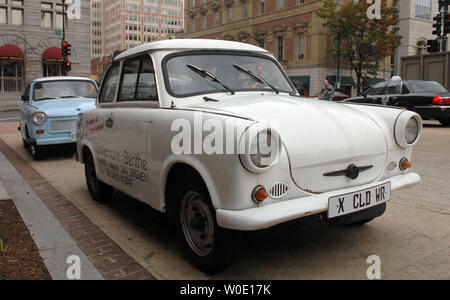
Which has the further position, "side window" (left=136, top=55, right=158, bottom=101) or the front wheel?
"side window" (left=136, top=55, right=158, bottom=101)

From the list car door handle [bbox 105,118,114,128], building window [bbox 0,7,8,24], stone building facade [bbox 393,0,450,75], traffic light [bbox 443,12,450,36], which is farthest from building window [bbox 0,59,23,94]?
stone building facade [bbox 393,0,450,75]

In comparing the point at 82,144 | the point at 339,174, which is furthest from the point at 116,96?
the point at 339,174

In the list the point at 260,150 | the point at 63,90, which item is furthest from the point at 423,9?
the point at 260,150

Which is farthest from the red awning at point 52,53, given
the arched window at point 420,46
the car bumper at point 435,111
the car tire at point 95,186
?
the arched window at point 420,46

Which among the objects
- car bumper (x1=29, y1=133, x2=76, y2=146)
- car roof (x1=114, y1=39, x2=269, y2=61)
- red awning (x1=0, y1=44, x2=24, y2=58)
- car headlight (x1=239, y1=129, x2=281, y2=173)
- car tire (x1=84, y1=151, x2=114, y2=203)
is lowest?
car tire (x1=84, y1=151, x2=114, y2=203)

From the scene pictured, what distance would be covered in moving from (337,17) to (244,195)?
38550 millimetres

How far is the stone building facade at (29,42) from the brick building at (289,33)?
20.2 meters

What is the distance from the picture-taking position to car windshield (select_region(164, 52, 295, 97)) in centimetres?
366

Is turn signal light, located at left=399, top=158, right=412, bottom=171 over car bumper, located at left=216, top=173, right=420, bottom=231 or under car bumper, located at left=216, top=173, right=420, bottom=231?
over

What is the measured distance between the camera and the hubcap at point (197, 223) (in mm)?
2967

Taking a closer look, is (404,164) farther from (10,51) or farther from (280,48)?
(280,48)

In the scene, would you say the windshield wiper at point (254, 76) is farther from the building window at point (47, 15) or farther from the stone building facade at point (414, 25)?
the stone building facade at point (414, 25)

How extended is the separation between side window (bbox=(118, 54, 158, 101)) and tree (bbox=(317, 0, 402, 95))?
120 feet

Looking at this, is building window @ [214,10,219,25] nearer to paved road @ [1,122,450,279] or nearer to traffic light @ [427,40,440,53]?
traffic light @ [427,40,440,53]
